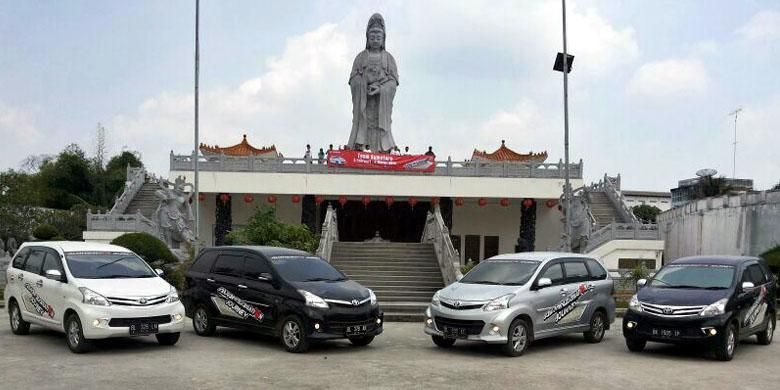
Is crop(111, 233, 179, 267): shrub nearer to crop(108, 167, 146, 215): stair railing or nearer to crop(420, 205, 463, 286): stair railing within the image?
crop(420, 205, 463, 286): stair railing

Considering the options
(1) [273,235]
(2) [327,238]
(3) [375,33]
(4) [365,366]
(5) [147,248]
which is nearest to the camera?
(4) [365,366]

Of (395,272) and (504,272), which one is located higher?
(504,272)

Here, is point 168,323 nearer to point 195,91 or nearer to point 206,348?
point 206,348

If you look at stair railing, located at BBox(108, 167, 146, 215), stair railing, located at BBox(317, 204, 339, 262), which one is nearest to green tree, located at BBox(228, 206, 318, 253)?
stair railing, located at BBox(317, 204, 339, 262)

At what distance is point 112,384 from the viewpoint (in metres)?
8.65

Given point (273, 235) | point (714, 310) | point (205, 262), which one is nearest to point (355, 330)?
point (205, 262)

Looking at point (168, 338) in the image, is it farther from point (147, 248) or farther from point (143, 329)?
point (147, 248)

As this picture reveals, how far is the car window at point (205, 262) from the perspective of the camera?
13133 millimetres

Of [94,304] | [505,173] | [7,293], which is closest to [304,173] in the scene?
[505,173]

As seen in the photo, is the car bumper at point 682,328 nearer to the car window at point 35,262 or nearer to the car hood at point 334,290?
the car hood at point 334,290

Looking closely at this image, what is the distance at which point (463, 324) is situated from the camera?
11.3 meters

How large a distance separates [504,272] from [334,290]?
2901 mm

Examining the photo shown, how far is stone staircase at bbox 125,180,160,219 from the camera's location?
33.0 m

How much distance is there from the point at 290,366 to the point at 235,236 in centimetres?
1308
